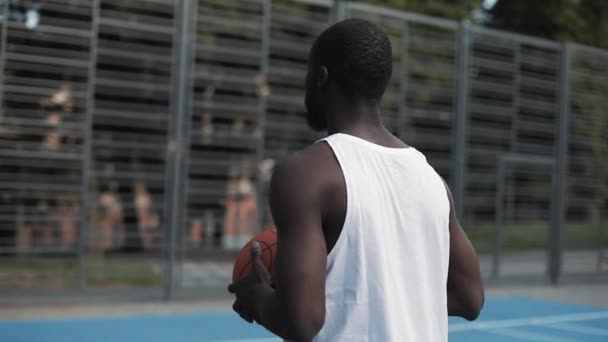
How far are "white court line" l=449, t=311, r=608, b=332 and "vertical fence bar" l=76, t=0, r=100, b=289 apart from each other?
13.6 ft

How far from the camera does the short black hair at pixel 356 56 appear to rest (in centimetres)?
162

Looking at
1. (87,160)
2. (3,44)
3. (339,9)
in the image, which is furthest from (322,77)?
(339,9)

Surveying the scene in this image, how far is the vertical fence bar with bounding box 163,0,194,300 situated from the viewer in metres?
9.03

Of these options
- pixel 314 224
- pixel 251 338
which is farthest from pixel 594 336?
pixel 314 224

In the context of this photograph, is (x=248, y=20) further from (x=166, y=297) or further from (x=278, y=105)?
(x=166, y=297)

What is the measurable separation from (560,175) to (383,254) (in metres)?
11.7

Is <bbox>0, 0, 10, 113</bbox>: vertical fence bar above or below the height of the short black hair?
above

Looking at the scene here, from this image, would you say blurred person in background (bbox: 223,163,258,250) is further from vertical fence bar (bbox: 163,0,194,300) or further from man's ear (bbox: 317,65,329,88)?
man's ear (bbox: 317,65,329,88)

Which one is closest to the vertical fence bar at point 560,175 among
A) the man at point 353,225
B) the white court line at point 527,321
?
the white court line at point 527,321

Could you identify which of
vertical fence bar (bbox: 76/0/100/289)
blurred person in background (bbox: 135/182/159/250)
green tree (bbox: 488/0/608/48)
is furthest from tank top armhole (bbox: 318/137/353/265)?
green tree (bbox: 488/0/608/48)

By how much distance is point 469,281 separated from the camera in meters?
1.81

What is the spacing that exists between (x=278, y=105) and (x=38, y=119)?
3.14 metres

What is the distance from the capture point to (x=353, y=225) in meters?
1.50

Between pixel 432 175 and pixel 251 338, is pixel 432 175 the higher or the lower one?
the higher one
